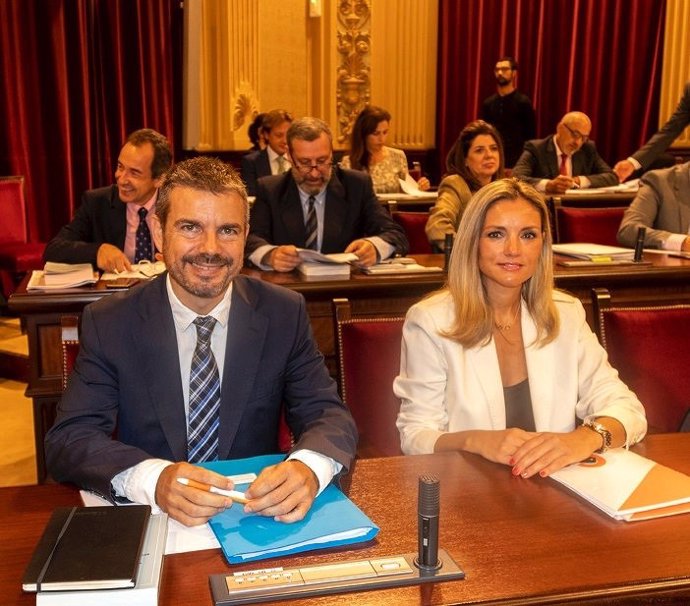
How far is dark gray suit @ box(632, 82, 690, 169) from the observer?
19.0 ft

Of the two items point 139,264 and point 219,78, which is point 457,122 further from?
point 139,264

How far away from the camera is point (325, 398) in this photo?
216cm

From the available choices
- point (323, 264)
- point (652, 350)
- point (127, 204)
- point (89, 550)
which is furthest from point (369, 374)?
point (127, 204)

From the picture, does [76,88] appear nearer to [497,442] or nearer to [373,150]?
[373,150]

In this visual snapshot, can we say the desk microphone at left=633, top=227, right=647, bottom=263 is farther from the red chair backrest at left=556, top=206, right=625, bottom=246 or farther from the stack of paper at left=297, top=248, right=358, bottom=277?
the stack of paper at left=297, top=248, right=358, bottom=277

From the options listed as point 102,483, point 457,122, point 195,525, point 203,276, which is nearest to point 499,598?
point 195,525

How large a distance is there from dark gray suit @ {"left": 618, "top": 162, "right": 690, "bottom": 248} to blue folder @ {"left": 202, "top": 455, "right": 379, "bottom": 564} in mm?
3202

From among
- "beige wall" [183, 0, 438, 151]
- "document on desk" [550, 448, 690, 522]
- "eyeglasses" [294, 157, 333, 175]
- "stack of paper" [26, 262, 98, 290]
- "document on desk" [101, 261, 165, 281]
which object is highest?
"beige wall" [183, 0, 438, 151]

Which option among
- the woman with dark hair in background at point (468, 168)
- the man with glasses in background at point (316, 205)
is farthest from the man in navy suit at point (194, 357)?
the woman with dark hair in background at point (468, 168)

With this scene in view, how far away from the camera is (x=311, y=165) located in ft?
14.1

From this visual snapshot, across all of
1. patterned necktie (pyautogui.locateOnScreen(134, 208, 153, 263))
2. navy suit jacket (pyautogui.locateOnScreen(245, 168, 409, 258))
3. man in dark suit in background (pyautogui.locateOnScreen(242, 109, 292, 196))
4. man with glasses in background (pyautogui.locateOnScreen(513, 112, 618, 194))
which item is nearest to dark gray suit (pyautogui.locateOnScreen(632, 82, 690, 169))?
man with glasses in background (pyautogui.locateOnScreen(513, 112, 618, 194))

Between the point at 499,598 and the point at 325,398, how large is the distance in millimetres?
890

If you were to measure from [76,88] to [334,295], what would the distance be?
464 cm

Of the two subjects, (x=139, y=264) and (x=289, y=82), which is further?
(x=289, y=82)
